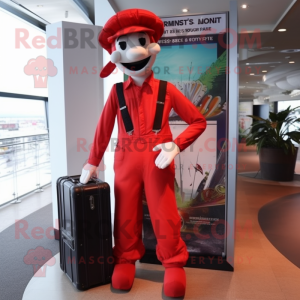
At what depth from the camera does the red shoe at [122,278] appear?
6.86 feet

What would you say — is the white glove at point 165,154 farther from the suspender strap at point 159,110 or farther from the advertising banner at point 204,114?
the advertising banner at point 204,114

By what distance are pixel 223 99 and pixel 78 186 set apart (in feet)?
3.96

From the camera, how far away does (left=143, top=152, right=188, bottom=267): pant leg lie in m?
2.05

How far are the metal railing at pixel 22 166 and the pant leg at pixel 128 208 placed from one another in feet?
9.30

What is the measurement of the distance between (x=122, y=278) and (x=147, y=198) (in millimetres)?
543

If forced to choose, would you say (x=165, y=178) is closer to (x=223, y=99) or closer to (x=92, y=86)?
(x=223, y=99)

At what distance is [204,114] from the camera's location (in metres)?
2.41

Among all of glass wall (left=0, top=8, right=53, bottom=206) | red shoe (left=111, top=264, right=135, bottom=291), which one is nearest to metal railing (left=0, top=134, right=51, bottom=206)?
glass wall (left=0, top=8, right=53, bottom=206)

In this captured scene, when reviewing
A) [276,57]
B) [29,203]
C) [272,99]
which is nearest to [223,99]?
[29,203]

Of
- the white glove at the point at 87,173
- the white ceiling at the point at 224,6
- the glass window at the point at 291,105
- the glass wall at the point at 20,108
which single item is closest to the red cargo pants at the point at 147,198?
the white glove at the point at 87,173

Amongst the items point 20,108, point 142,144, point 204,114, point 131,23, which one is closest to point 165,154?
point 142,144
